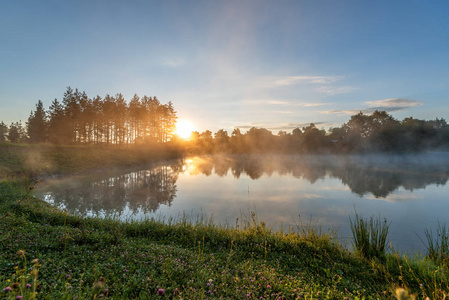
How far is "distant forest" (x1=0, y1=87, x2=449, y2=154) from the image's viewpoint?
47000mm

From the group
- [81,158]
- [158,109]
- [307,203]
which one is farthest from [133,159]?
[307,203]

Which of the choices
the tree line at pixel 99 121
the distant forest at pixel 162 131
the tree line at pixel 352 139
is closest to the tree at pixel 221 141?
the tree line at pixel 352 139

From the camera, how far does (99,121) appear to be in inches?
1890

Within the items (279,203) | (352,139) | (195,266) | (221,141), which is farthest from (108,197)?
(221,141)

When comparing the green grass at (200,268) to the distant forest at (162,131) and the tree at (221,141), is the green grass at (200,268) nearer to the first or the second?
the distant forest at (162,131)

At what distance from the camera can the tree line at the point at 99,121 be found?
46.1 meters

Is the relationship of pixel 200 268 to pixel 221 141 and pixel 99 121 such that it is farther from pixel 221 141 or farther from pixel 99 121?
pixel 221 141

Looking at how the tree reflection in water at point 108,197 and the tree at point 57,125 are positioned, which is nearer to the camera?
the tree reflection in water at point 108,197

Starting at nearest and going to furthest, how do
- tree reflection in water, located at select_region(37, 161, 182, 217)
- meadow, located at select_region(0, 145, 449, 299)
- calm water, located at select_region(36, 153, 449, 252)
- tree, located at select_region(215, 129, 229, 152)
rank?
meadow, located at select_region(0, 145, 449, 299) < calm water, located at select_region(36, 153, 449, 252) < tree reflection in water, located at select_region(37, 161, 182, 217) < tree, located at select_region(215, 129, 229, 152)

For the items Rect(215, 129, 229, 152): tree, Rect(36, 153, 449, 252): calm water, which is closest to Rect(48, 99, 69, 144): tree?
Rect(36, 153, 449, 252): calm water

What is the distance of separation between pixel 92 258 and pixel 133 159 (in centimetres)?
3553

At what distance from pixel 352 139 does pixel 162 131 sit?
2374 inches

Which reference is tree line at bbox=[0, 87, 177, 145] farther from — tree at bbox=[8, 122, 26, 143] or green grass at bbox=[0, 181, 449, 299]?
green grass at bbox=[0, 181, 449, 299]

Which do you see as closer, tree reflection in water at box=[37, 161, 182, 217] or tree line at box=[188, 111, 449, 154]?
tree reflection in water at box=[37, 161, 182, 217]
